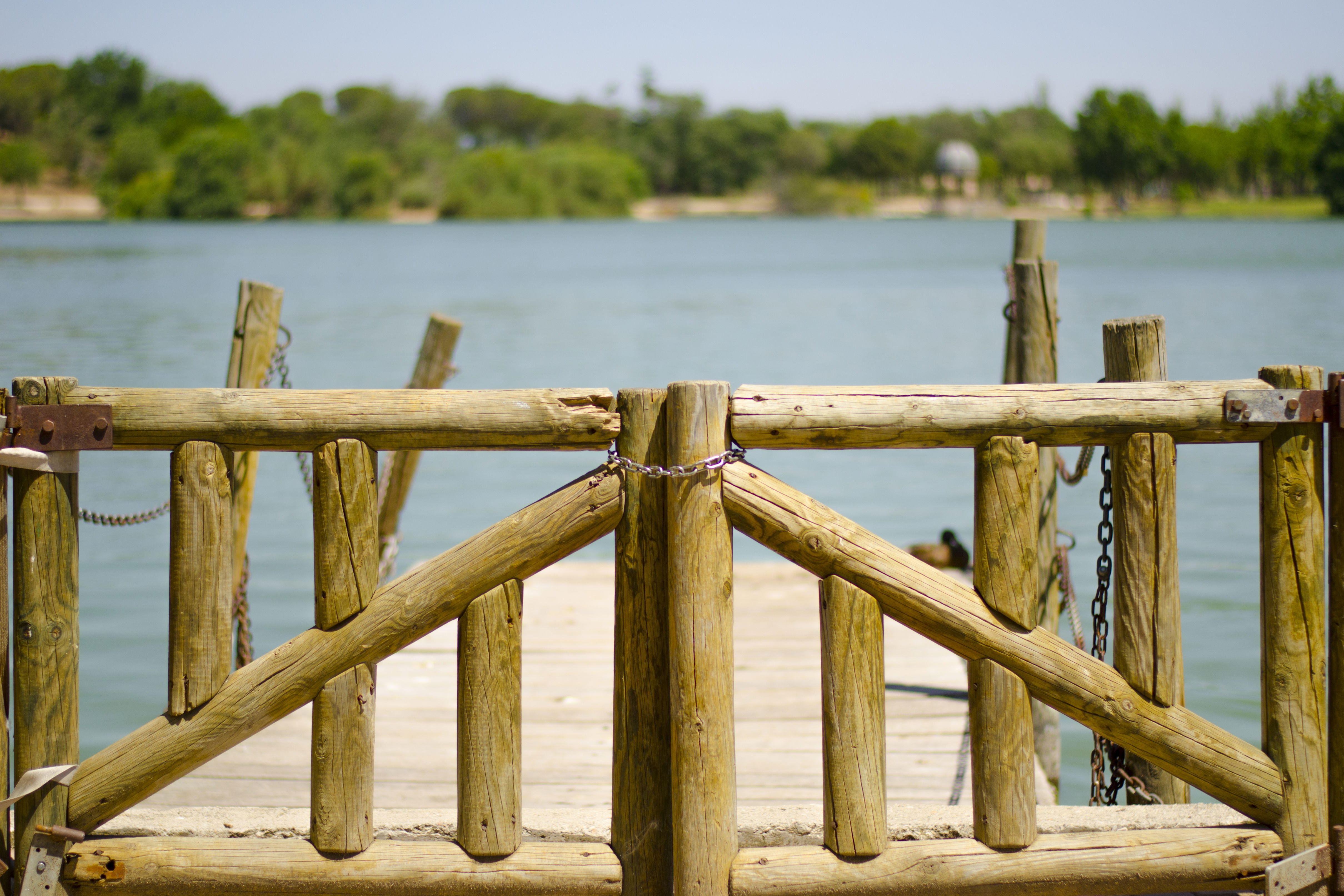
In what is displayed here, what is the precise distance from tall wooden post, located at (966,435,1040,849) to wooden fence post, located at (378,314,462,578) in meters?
4.15

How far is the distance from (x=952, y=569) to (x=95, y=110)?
5302 inches

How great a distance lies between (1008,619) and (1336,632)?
82cm

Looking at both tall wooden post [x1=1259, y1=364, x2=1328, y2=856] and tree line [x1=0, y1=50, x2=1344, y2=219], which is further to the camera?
tree line [x1=0, y1=50, x2=1344, y2=219]

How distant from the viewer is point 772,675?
16.5 ft

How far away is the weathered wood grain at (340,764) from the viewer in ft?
8.88

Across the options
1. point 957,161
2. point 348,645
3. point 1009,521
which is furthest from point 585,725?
point 957,161

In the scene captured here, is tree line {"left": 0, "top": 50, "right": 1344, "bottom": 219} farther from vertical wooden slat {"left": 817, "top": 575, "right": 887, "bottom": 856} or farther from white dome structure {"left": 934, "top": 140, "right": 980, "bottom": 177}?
vertical wooden slat {"left": 817, "top": 575, "right": 887, "bottom": 856}

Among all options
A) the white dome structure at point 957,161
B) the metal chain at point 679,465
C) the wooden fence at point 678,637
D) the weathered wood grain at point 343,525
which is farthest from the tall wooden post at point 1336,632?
the white dome structure at point 957,161

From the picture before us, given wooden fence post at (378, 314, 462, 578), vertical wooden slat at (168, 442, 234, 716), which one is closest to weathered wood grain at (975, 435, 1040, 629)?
vertical wooden slat at (168, 442, 234, 716)

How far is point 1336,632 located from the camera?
109 inches

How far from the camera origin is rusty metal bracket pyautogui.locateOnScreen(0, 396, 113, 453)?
8.66ft

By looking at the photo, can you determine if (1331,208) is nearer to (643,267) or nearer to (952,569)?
(643,267)

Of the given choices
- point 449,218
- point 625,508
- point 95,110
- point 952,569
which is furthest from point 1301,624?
point 95,110

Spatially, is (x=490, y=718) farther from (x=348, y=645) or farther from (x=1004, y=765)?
(x=1004, y=765)
